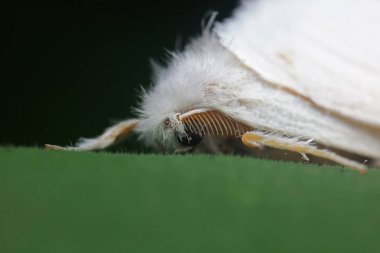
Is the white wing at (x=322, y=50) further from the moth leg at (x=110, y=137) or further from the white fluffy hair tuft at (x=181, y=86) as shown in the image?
the moth leg at (x=110, y=137)

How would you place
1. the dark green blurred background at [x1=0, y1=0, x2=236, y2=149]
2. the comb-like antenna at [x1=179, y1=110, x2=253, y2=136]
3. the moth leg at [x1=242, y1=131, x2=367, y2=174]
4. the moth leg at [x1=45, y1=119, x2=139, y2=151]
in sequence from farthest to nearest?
the dark green blurred background at [x1=0, y1=0, x2=236, y2=149] → the moth leg at [x1=45, y1=119, x2=139, y2=151] → the comb-like antenna at [x1=179, y1=110, x2=253, y2=136] → the moth leg at [x1=242, y1=131, x2=367, y2=174]

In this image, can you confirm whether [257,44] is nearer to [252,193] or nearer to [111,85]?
[111,85]

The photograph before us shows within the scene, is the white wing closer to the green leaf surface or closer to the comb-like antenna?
the comb-like antenna

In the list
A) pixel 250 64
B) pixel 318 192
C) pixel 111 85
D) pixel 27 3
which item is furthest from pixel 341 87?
pixel 27 3

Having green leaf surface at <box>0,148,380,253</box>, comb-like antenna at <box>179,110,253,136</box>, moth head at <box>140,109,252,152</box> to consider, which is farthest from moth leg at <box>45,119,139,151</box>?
green leaf surface at <box>0,148,380,253</box>

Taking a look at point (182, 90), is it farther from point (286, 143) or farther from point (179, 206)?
point (179, 206)

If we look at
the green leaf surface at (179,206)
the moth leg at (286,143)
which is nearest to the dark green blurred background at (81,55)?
the moth leg at (286,143)
